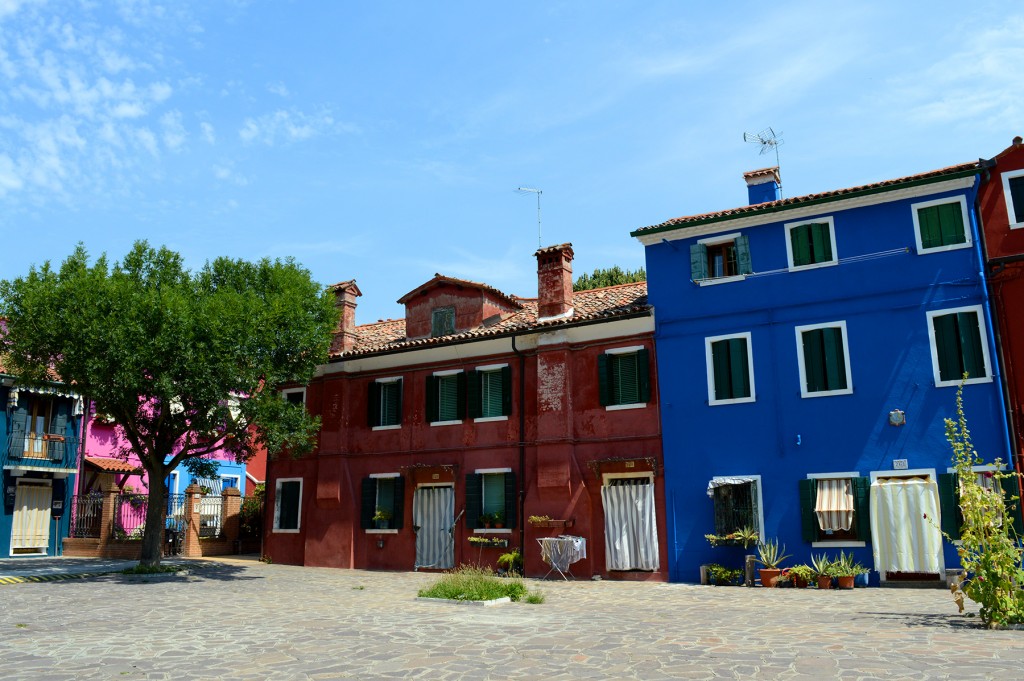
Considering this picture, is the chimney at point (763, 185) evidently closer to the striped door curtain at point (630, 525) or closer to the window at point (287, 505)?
the striped door curtain at point (630, 525)

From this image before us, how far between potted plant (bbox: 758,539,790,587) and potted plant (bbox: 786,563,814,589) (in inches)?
10.7

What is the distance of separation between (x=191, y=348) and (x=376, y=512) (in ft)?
24.8

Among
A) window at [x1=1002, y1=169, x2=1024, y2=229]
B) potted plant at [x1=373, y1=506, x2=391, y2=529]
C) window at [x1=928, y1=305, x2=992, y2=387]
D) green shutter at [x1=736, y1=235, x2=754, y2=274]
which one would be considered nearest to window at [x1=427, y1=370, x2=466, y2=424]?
potted plant at [x1=373, y1=506, x2=391, y2=529]

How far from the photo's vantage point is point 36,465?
1069 inches

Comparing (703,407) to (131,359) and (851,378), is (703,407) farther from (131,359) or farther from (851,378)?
(131,359)

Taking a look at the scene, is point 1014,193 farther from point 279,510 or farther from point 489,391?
point 279,510

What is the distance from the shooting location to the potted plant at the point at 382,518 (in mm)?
23422

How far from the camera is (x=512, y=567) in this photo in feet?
68.3

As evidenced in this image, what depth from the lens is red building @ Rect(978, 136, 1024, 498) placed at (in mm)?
16844

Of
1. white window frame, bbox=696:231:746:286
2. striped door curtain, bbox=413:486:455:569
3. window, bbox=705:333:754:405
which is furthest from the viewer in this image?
striped door curtain, bbox=413:486:455:569

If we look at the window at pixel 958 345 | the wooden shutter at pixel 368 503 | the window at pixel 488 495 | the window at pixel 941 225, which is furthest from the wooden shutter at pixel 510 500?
the window at pixel 941 225

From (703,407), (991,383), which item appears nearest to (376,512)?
(703,407)

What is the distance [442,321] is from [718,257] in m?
8.46

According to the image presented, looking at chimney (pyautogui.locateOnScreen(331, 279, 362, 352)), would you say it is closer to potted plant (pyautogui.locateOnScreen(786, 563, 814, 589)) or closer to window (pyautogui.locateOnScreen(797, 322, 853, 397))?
window (pyautogui.locateOnScreen(797, 322, 853, 397))
